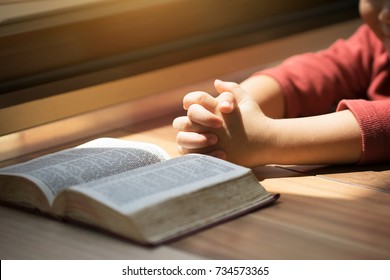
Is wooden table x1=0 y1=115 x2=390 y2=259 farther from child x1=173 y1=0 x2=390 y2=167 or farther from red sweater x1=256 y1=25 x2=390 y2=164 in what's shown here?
red sweater x1=256 y1=25 x2=390 y2=164

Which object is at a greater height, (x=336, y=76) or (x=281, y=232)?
(x=336, y=76)

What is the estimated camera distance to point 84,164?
106cm

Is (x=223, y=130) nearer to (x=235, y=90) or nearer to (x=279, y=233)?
(x=235, y=90)

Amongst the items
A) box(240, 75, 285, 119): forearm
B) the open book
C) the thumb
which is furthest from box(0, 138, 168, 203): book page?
box(240, 75, 285, 119): forearm

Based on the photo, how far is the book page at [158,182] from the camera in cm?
90

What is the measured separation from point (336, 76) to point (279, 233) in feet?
2.04

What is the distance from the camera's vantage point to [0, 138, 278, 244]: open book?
0.89 metres

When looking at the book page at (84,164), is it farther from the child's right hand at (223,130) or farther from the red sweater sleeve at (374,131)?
the red sweater sleeve at (374,131)

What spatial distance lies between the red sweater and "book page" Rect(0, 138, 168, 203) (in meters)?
0.38

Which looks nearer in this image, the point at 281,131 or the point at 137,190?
the point at 137,190

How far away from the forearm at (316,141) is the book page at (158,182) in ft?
0.49

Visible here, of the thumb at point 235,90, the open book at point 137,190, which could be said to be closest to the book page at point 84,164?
the open book at point 137,190

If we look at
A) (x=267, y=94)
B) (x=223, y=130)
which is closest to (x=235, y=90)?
(x=223, y=130)

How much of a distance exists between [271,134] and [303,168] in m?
0.09
